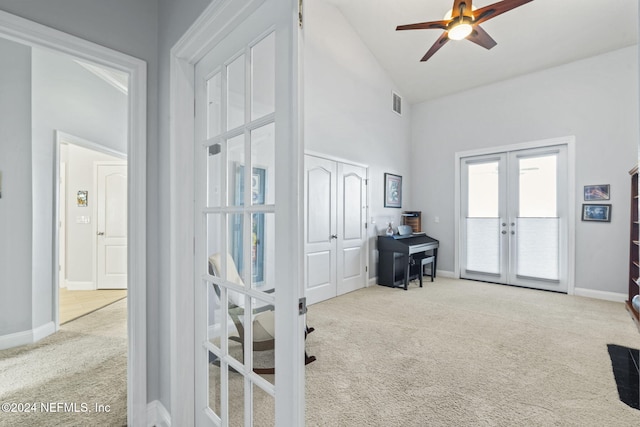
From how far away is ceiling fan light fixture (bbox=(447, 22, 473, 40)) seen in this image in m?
2.78

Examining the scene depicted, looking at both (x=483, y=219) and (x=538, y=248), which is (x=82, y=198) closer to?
(x=483, y=219)

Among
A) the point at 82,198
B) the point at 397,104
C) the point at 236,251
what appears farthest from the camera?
the point at 397,104

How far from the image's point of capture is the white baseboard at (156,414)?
5.25 feet

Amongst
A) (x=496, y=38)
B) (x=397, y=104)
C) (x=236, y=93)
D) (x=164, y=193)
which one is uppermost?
(x=496, y=38)

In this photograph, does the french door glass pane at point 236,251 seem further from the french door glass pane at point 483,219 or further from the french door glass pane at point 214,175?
the french door glass pane at point 483,219

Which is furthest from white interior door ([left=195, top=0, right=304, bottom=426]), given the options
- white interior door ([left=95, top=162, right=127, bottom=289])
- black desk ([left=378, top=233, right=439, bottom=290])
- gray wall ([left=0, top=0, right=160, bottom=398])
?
white interior door ([left=95, top=162, right=127, bottom=289])

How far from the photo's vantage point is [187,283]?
1.54 m

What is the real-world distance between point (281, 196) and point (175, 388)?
1260mm

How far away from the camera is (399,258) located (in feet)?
16.4

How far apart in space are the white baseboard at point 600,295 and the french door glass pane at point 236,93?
548cm

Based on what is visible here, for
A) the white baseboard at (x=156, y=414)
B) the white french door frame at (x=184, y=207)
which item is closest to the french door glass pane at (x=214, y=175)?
the white french door frame at (x=184, y=207)

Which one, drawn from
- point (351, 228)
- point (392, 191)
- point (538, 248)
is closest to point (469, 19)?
point (351, 228)

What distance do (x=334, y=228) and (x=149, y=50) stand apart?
308 centimetres

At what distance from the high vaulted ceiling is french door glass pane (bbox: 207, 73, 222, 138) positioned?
384cm
